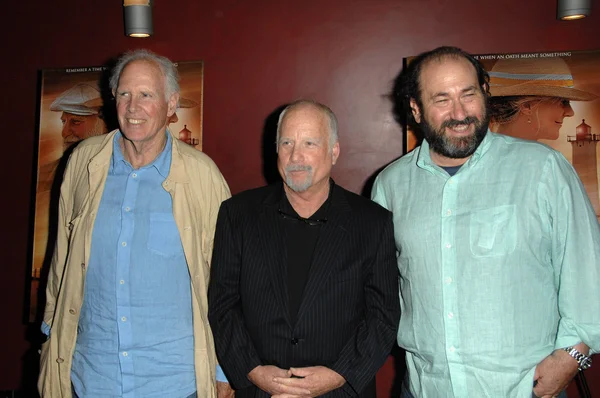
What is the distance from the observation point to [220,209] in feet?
7.20

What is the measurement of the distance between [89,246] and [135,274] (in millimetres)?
221

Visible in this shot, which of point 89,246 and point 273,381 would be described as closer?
point 273,381

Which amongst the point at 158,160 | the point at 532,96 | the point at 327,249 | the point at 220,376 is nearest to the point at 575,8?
the point at 532,96

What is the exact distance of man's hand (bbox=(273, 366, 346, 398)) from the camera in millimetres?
1901

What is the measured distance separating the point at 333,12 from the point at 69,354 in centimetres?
275

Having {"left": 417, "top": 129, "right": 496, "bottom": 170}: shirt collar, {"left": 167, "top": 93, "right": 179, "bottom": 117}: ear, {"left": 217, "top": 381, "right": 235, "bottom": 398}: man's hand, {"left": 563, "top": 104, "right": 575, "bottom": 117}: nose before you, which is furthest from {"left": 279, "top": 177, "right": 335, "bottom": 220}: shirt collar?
{"left": 563, "top": 104, "right": 575, "bottom": 117}: nose

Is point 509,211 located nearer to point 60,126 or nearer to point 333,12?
point 333,12

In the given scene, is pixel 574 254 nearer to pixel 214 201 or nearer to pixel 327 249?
pixel 327 249

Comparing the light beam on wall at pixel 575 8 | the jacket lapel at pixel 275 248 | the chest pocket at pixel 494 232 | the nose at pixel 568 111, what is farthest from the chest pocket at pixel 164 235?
the light beam on wall at pixel 575 8

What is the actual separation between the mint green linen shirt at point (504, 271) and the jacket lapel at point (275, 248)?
525mm

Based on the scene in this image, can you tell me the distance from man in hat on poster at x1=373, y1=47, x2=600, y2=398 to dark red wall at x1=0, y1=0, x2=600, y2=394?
62.3 inches

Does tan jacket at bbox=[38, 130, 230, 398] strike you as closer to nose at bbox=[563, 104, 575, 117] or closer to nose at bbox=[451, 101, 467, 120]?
nose at bbox=[451, 101, 467, 120]

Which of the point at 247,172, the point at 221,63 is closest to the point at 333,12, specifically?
the point at 221,63

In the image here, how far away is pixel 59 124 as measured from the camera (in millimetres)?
3891
